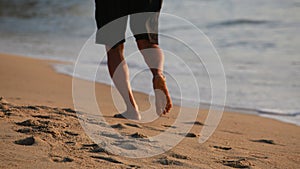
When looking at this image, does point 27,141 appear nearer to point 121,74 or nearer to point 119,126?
point 119,126

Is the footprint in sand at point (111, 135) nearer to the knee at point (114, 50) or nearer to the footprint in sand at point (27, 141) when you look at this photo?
the footprint in sand at point (27, 141)

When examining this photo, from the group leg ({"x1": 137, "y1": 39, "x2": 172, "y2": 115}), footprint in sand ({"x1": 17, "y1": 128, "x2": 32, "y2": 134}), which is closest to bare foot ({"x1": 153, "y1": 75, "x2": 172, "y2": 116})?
leg ({"x1": 137, "y1": 39, "x2": 172, "y2": 115})

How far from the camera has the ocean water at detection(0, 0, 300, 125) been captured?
5.13 m

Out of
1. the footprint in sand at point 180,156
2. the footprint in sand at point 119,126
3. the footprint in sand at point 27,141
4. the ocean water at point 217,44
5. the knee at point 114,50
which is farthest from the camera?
the ocean water at point 217,44

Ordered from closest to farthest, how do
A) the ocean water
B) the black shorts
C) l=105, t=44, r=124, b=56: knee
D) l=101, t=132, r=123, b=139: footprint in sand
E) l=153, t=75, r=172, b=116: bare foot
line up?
l=101, t=132, r=123, b=139: footprint in sand, l=153, t=75, r=172, b=116: bare foot, the black shorts, l=105, t=44, r=124, b=56: knee, the ocean water

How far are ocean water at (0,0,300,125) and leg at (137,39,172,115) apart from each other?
1.47 m

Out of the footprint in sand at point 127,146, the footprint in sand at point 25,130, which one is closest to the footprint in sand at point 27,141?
the footprint in sand at point 25,130

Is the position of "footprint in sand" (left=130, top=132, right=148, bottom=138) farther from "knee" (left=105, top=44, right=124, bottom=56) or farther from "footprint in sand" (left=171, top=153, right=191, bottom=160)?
"knee" (left=105, top=44, right=124, bottom=56)

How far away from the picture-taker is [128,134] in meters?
2.78

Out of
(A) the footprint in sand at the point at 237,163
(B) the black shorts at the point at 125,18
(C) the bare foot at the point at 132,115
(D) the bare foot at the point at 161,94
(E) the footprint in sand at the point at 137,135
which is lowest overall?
(A) the footprint in sand at the point at 237,163

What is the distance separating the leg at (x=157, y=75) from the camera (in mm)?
3084

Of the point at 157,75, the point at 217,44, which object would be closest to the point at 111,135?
the point at 157,75

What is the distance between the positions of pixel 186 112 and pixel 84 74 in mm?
2208

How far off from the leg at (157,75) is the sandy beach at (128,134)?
0.47 ft
